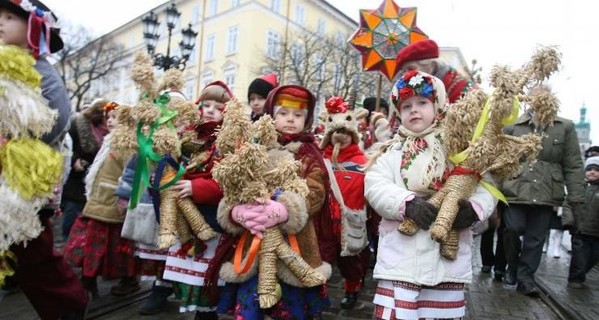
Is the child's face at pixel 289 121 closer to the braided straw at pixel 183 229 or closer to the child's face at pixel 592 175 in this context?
the braided straw at pixel 183 229

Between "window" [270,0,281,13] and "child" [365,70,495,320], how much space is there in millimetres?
34761

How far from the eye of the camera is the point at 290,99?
3.21 m

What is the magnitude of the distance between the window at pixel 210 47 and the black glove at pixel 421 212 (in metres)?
36.9

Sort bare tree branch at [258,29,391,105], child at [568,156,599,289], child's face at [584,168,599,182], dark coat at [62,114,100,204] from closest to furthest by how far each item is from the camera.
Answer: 1. dark coat at [62,114,100,204]
2. child at [568,156,599,289]
3. child's face at [584,168,599,182]
4. bare tree branch at [258,29,391,105]

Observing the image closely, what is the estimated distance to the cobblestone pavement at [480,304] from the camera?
3.92 m

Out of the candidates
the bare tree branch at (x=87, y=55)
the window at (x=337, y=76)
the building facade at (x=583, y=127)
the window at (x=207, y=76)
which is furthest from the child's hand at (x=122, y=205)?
the building facade at (x=583, y=127)

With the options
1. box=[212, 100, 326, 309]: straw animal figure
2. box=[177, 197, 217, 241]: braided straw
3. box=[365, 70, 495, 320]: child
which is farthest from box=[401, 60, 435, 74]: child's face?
box=[177, 197, 217, 241]: braided straw

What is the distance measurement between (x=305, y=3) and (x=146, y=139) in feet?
122

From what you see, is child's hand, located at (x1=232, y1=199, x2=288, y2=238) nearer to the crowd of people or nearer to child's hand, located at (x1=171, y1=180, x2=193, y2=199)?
the crowd of people

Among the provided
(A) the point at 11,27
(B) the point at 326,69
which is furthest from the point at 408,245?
(B) the point at 326,69

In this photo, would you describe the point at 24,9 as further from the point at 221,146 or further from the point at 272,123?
the point at 272,123

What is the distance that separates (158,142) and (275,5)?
34.7 meters

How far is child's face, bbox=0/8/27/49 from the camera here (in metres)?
2.76

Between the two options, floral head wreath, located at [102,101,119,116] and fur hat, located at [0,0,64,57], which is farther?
floral head wreath, located at [102,101,119,116]
